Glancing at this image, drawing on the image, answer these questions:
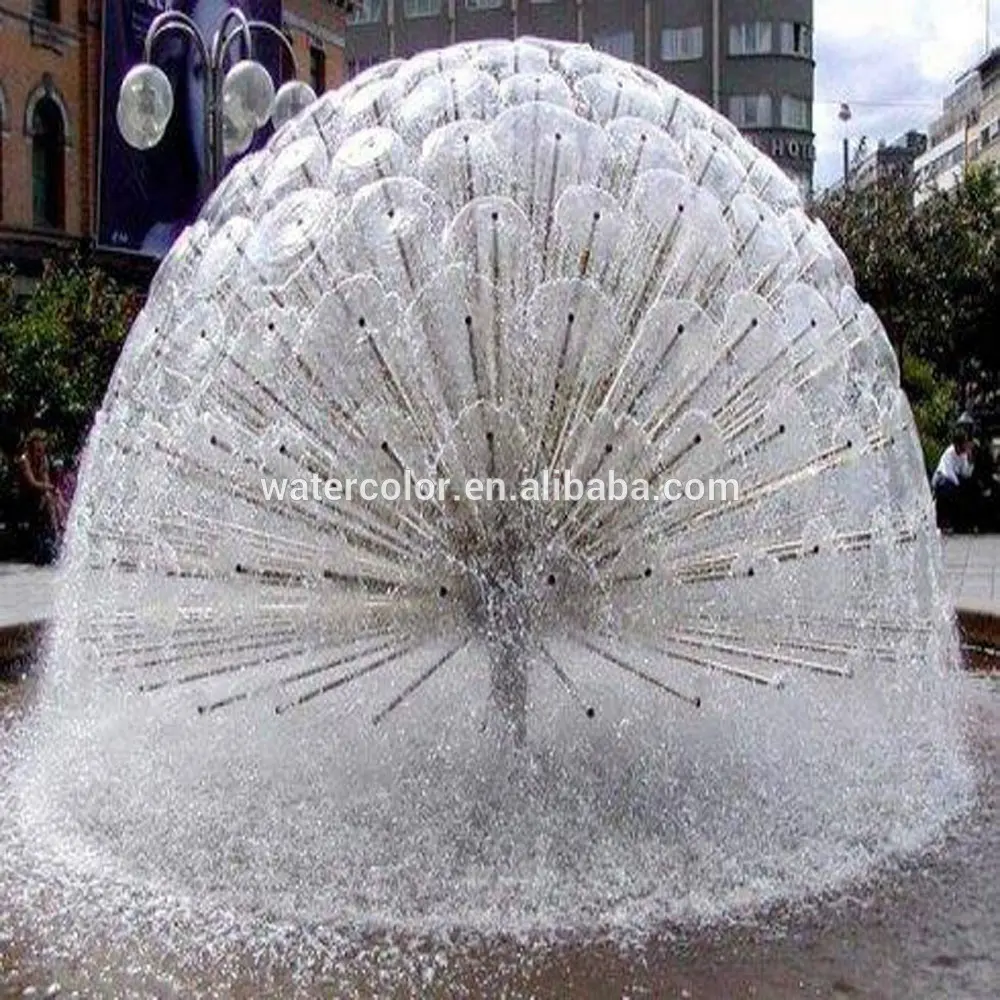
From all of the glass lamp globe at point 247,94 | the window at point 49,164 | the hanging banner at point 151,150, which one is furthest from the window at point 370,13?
the glass lamp globe at point 247,94

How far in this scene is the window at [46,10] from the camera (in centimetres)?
2853

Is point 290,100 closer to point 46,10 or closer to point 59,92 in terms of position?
point 59,92

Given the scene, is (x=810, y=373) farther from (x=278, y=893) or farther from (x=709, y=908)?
(x=278, y=893)

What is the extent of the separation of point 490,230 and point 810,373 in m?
1.27

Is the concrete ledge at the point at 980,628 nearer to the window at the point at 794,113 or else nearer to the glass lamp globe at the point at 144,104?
the glass lamp globe at the point at 144,104

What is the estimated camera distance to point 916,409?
21.8 m

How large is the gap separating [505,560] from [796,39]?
58977mm

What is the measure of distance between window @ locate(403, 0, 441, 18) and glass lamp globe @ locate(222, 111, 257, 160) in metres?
50.9

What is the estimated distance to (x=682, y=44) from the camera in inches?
2341

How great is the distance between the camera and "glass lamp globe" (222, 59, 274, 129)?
13086 millimetres

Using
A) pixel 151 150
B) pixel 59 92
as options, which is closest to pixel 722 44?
pixel 151 150

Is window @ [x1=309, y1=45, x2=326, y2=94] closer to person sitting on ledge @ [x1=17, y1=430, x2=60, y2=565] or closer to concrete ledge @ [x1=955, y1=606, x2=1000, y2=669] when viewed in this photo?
person sitting on ledge @ [x1=17, y1=430, x2=60, y2=565]

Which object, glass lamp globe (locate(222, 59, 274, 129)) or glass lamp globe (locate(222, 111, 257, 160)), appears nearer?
glass lamp globe (locate(222, 59, 274, 129))

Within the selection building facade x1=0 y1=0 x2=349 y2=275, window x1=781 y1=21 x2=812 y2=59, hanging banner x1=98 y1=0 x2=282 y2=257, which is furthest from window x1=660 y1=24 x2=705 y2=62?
building facade x1=0 y1=0 x2=349 y2=275
